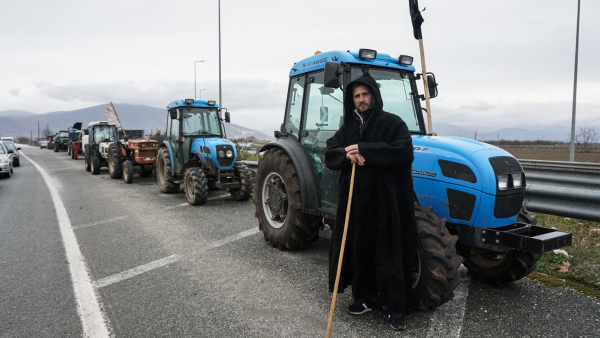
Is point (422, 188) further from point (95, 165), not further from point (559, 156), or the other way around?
point (559, 156)

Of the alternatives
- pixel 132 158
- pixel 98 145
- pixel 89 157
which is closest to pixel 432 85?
pixel 132 158

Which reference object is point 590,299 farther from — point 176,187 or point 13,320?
point 176,187

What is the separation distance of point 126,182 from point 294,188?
1037 cm

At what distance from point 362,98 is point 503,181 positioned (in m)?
1.49

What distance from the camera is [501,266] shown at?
4121mm

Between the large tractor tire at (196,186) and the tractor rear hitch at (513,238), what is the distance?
6.23 metres

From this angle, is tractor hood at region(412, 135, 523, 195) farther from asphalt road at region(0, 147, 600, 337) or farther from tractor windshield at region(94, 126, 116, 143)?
tractor windshield at region(94, 126, 116, 143)

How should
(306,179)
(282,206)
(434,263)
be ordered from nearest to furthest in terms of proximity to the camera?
1. (434,263)
2. (306,179)
3. (282,206)

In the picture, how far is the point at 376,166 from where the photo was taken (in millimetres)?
3342

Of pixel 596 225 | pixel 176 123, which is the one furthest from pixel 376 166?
pixel 176 123

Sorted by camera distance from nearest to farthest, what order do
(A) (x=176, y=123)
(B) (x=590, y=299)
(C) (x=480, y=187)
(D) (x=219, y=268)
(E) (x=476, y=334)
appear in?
(E) (x=476, y=334), (C) (x=480, y=187), (B) (x=590, y=299), (D) (x=219, y=268), (A) (x=176, y=123)

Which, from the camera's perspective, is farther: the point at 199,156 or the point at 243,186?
the point at 199,156

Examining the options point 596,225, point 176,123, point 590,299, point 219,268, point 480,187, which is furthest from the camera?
point 176,123

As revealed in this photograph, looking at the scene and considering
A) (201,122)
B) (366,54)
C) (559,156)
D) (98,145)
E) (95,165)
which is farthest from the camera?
(559,156)
